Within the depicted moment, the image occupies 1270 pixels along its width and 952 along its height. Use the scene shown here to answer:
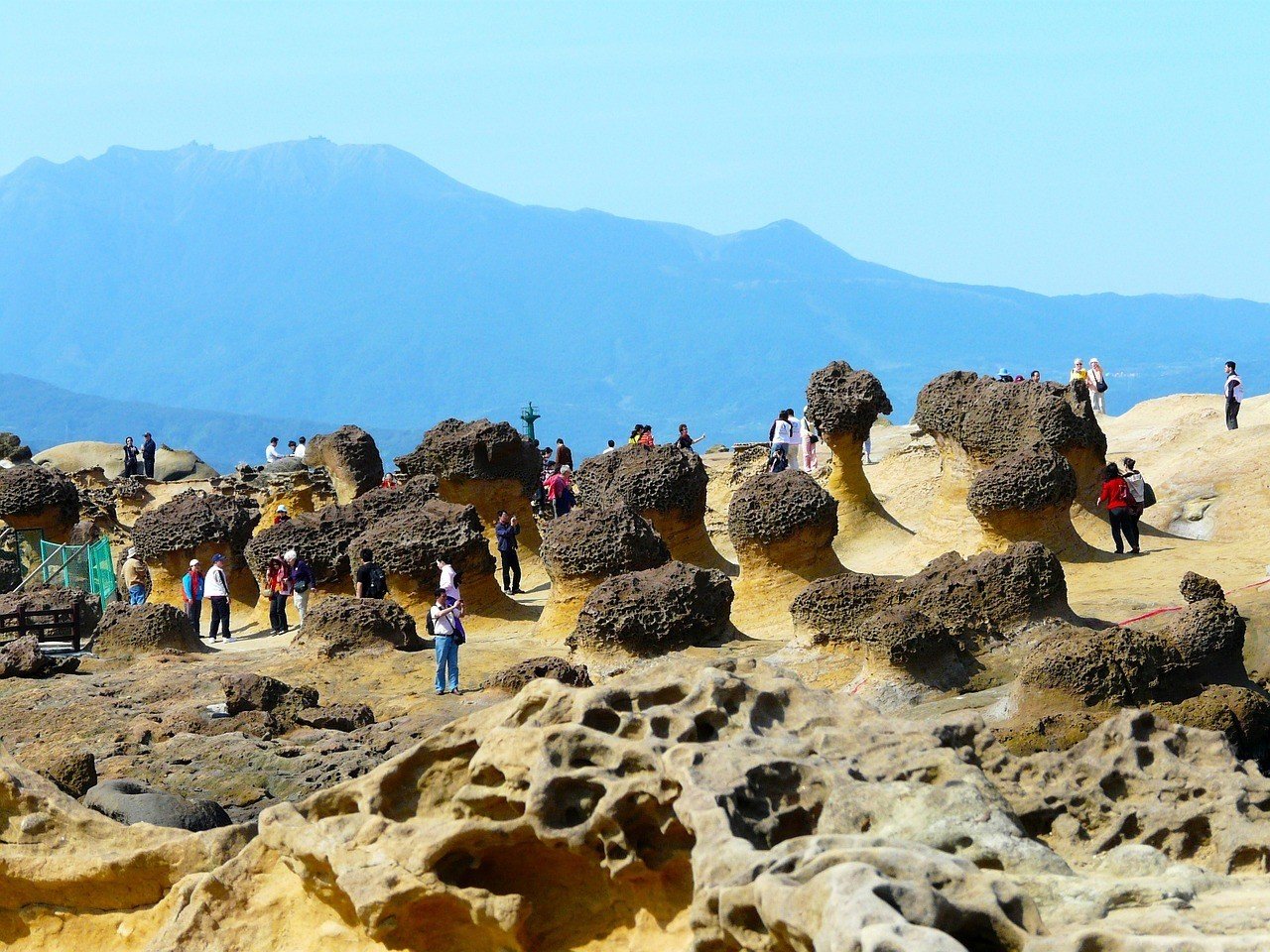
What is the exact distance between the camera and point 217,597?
18.8 metres

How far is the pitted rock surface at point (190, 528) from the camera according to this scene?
67.6 ft

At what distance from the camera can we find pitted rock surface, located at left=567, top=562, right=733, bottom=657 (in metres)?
14.2

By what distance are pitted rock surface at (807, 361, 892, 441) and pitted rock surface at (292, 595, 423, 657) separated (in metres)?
6.60

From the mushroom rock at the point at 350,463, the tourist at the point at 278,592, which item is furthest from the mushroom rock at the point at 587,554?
the mushroom rock at the point at 350,463

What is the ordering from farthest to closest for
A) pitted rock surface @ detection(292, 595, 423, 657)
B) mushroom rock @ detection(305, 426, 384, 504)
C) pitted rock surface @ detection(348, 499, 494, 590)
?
mushroom rock @ detection(305, 426, 384, 504) → pitted rock surface @ detection(348, 499, 494, 590) → pitted rock surface @ detection(292, 595, 423, 657)

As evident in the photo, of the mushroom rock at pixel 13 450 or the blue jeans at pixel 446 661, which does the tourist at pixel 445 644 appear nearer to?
the blue jeans at pixel 446 661

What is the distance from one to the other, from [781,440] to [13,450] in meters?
18.2

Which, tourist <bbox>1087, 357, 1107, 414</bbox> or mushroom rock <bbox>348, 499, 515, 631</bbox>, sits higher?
tourist <bbox>1087, 357, 1107, 414</bbox>

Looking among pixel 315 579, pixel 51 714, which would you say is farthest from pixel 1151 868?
pixel 315 579

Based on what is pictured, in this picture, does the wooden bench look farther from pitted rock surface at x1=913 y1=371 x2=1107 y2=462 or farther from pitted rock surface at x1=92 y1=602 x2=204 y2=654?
pitted rock surface at x1=913 y1=371 x2=1107 y2=462

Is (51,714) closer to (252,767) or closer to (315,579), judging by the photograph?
(252,767)

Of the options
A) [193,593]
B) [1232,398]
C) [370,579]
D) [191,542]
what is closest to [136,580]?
[193,593]

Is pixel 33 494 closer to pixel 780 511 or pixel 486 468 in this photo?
pixel 486 468

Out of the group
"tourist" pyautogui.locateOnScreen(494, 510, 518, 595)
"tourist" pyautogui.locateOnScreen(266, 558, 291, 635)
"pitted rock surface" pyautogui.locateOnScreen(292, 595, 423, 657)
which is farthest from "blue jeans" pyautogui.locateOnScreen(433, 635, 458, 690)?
"tourist" pyautogui.locateOnScreen(494, 510, 518, 595)
